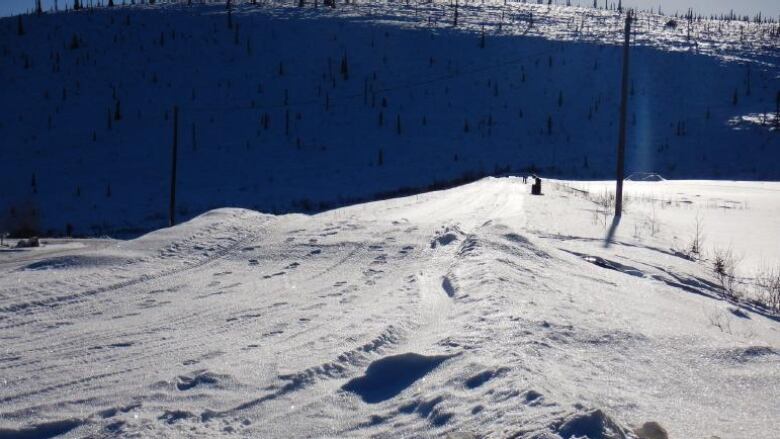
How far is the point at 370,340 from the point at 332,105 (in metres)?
46.5

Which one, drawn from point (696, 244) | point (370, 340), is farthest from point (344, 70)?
point (370, 340)

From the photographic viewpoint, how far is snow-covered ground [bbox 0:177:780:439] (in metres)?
5.07

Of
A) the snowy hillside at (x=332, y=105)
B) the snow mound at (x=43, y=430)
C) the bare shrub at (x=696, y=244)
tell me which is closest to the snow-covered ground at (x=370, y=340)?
the snow mound at (x=43, y=430)

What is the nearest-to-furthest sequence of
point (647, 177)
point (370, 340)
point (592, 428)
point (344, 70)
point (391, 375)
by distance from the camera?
point (592, 428) → point (391, 375) → point (370, 340) → point (647, 177) → point (344, 70)

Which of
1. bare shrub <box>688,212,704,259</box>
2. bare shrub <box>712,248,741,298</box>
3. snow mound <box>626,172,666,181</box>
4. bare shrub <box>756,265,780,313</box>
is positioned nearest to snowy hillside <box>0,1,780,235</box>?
snow mound <box>626,172,666,181</box>

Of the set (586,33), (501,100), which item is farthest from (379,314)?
(586,33)

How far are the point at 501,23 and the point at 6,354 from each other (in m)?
65.0

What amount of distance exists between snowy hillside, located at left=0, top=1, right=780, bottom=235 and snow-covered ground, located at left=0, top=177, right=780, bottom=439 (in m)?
23.2

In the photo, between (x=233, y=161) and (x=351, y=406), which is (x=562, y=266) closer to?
(x=351, y=406)

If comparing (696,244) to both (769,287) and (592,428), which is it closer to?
(769,287)

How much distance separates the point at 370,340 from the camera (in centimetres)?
650

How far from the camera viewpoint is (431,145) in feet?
154

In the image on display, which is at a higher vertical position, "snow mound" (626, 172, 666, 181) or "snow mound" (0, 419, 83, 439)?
"snow mound" (0, 419, 83, 439)

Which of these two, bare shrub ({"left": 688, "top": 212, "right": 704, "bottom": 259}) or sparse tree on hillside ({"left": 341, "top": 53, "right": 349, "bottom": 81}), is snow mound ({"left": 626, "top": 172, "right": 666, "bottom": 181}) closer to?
bare shrub ({"left": 688, "top": 212, "right": 704, "bottom": 259})
